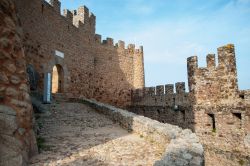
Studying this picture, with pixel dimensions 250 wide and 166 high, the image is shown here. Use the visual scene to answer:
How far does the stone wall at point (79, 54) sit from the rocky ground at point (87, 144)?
4.16 metres

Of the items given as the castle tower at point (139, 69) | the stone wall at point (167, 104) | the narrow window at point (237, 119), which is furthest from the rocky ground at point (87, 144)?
the castle tower at point (139, 69)

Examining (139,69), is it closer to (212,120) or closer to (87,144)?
(212,120)

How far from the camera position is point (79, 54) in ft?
55.1

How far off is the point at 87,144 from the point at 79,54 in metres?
11.2

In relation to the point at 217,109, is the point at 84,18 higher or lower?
higher

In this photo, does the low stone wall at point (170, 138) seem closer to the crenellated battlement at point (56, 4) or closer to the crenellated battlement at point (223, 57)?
the crenellated battlement at point (223, 57)

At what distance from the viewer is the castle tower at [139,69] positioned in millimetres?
21109

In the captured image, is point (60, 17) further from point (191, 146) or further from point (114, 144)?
point (191, 146)

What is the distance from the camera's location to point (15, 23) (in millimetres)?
5289

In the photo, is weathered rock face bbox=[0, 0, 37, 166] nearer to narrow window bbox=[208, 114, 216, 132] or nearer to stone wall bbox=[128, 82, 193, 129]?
narrow window bbox=[208, 114, 216, 132]

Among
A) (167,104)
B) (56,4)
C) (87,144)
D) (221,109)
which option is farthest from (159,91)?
(87,144)

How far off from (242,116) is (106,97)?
10.7 meters

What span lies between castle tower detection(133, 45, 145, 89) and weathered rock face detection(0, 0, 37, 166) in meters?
16.0

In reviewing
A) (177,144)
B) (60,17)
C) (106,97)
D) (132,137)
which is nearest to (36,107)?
(132,137)
